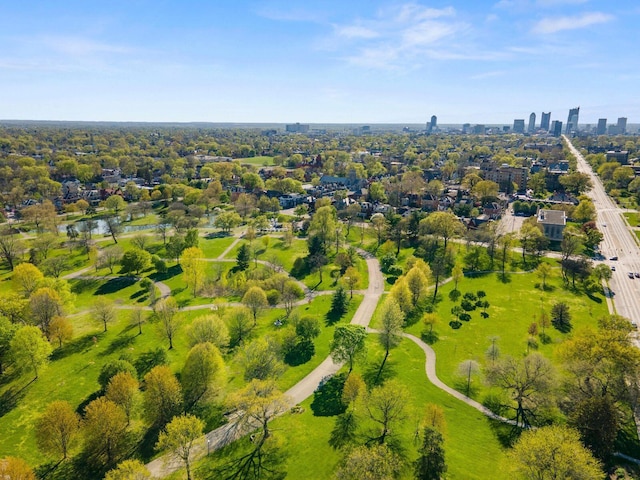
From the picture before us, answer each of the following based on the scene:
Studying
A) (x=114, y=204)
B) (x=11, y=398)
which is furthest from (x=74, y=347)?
(x=114, y=204)

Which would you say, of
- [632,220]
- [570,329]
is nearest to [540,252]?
[570,329]

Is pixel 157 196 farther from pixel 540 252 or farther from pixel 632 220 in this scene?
pixel 632 220

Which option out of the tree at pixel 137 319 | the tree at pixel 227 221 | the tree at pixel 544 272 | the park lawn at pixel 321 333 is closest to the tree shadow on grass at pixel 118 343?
the tree at pixel 137 319

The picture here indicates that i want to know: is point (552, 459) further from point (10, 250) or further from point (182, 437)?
point (10, 250)

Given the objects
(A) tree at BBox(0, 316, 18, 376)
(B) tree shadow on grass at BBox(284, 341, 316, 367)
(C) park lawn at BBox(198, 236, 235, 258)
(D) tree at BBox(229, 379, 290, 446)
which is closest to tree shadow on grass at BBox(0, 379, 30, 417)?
(A) tree at BBox(0, 316, 18, 376)

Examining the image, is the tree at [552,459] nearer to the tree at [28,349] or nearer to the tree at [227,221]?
the tree at [28,349]

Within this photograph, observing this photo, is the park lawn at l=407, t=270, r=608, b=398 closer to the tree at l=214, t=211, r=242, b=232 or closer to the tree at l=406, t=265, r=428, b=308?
the tree at l=406, t=265, r=428, b=308
